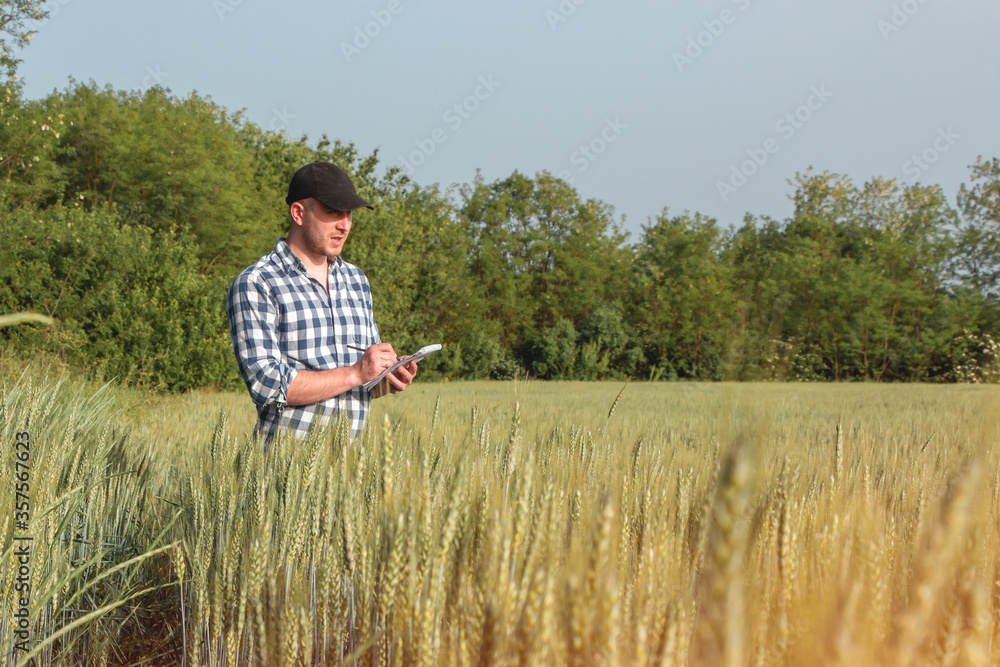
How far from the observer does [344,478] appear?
1.45m

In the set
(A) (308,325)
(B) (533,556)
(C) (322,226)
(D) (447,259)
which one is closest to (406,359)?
(A) (308,325)

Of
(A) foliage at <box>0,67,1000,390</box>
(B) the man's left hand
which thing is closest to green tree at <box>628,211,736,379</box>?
(A) foliage at <box>0,67,1000,390</box>

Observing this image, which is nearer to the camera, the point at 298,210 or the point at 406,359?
the point at 406,359

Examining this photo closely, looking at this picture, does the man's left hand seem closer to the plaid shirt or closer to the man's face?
the plaid shirt

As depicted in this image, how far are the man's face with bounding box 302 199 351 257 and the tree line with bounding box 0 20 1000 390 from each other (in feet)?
33.2

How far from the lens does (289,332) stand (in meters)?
2.89

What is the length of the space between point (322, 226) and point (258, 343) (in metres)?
0.57

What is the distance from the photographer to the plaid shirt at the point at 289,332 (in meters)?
2.68

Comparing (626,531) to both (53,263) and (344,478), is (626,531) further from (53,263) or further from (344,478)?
(53,263)

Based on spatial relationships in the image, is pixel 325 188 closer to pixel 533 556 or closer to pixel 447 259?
pixel 533 556

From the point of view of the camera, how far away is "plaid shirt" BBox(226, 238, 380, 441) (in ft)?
8.80

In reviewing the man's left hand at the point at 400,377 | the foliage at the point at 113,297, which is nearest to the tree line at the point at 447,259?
the foliage at the point at 113,297

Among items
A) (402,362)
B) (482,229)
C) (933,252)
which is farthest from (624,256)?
(402,362)

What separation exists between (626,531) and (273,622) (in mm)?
643
